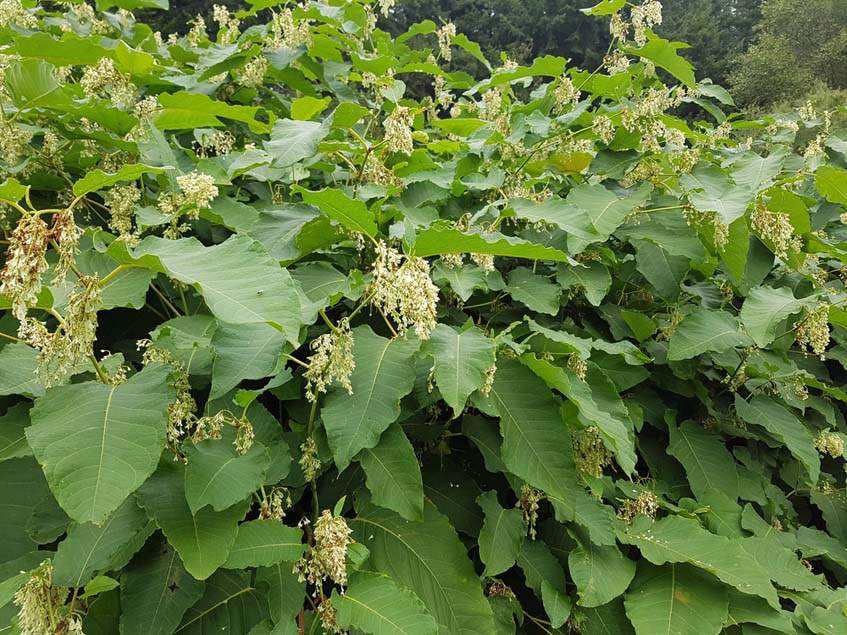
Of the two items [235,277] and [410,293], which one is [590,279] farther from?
[235,277]

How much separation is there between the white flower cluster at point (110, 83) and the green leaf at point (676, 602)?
2.49 meters

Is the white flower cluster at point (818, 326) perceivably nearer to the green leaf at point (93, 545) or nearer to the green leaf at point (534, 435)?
the green leaf at point (534, 435)

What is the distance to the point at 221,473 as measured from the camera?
136 cm

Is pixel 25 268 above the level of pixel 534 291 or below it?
above

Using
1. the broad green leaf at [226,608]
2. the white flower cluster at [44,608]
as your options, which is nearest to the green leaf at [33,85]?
the white flower cluster at [44,608]

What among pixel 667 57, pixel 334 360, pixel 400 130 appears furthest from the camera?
pixel 667 57

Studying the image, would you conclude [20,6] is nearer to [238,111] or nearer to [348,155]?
[238,111]

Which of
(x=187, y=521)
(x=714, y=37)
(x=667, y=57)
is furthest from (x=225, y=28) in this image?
(x=714, y=37)

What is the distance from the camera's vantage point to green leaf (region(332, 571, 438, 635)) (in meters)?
1.33

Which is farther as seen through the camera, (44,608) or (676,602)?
(676,602)

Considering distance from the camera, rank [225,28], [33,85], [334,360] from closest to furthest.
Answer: [334,360] → [33,85] → [225,28]

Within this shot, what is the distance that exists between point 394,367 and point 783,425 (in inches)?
65.7

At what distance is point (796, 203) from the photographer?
236 cm

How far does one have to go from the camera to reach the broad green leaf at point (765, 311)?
6.32 feet
